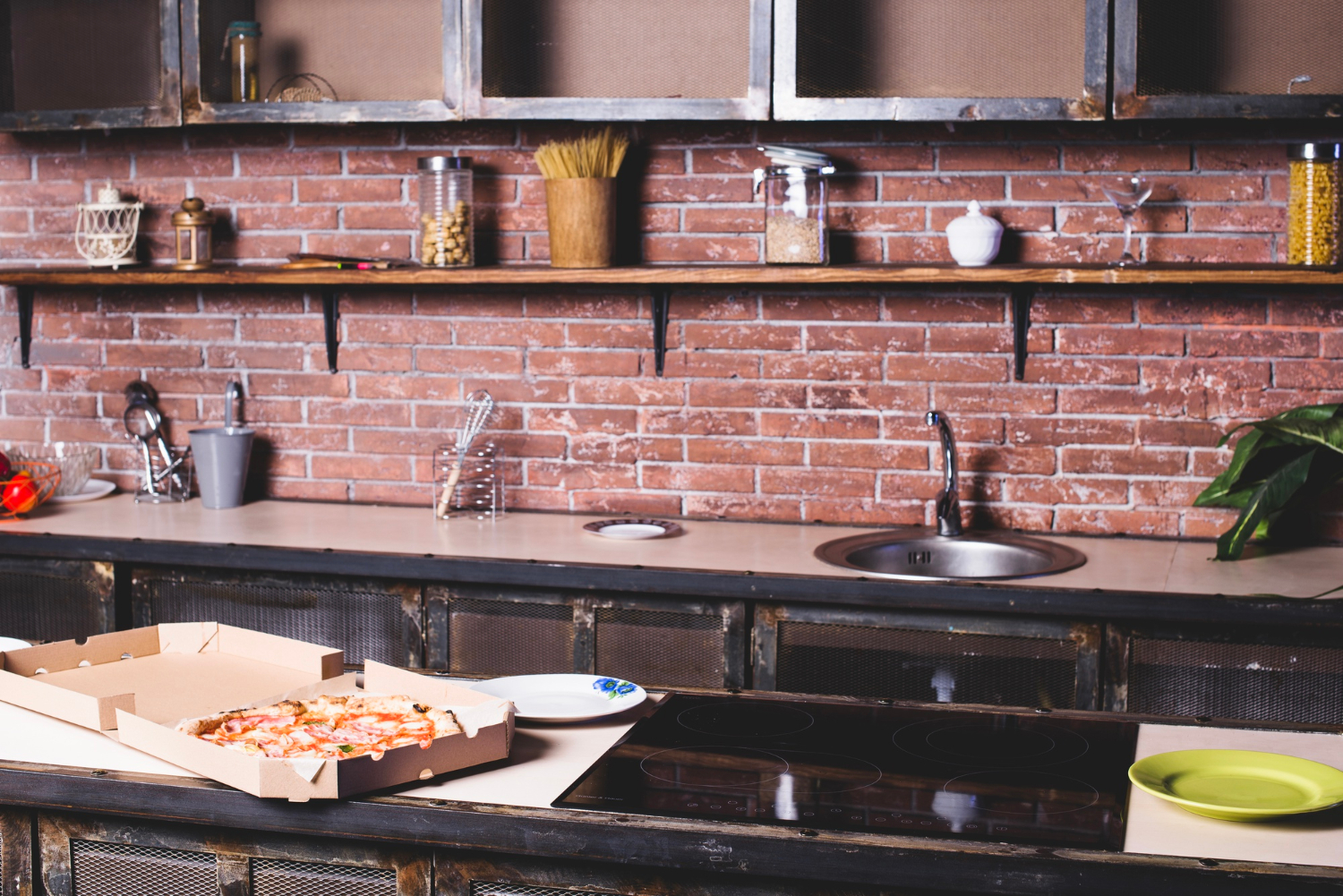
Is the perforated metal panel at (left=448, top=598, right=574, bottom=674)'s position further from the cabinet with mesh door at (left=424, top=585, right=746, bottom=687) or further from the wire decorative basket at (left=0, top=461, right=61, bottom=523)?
the wire decorative basket at (left=0, top=461, right=61, bottom=523)

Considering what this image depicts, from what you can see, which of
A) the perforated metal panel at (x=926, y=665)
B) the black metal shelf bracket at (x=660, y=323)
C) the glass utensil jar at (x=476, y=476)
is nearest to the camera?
the perforated metal panel at (x=926, y=665)

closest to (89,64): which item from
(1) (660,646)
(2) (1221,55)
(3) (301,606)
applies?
(3) (301,606)

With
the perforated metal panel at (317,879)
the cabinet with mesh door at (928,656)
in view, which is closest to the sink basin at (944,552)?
the cabinet with mesh door at (928,656)

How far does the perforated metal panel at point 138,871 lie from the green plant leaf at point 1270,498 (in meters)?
2.06

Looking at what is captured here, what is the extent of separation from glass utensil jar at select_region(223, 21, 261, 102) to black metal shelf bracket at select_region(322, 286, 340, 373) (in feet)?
1.65

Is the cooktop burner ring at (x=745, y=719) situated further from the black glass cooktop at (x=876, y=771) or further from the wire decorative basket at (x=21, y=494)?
the wire decorative basket at (x=21, y=494)

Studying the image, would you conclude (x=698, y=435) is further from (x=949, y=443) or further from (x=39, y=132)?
(x=39, y=132)

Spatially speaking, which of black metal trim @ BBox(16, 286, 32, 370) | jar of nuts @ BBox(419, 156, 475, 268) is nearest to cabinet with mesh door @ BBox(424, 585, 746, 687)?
jar of nuts @ BBox(419, 156, 475, 268)

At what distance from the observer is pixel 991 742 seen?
5.36 feet

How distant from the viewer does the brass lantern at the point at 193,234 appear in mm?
3359

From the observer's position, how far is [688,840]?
4.41ft

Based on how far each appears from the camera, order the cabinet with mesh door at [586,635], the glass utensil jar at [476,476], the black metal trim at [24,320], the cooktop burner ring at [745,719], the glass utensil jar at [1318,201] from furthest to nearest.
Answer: the black metal trim at [24,320]
the glass utensil jar at [476,476]
the glass utensil jar at [1318,201]
the cabinet with mesh door at [586,635]
the cooktop burner ring at [745,719]

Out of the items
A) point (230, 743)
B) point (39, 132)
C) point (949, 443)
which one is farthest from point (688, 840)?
point (39, 132)

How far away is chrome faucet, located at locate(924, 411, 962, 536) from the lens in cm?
299
